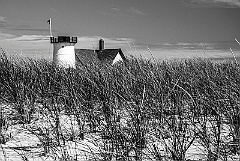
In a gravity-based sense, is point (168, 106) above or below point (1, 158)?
above

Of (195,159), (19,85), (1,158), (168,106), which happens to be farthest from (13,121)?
(195,159)

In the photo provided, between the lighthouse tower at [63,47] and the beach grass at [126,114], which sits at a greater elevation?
the lighthouse tower at [63,47]

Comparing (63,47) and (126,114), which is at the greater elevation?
(63,47)

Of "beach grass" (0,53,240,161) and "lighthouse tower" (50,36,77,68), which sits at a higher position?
"lighthouse tower" (50,36,77,68)

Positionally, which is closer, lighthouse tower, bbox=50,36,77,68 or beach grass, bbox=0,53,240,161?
beach grass, bbox=0,53,240,161

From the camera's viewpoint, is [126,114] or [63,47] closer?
[126,114]

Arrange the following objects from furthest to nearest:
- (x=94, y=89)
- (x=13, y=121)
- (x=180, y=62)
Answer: (x=180, y=62)
(x=94, y=89)
(x=13, y=121)

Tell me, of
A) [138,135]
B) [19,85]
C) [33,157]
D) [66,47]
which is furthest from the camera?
[66,47]

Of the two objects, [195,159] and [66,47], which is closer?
[195,159]

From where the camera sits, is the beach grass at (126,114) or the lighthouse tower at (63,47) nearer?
the beach grass at (126,114)

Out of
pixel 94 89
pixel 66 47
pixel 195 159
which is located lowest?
pixel 195 159

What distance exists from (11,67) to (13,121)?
7.53 ft

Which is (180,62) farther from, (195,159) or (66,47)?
(66,47)

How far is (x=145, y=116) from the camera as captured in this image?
324cm
